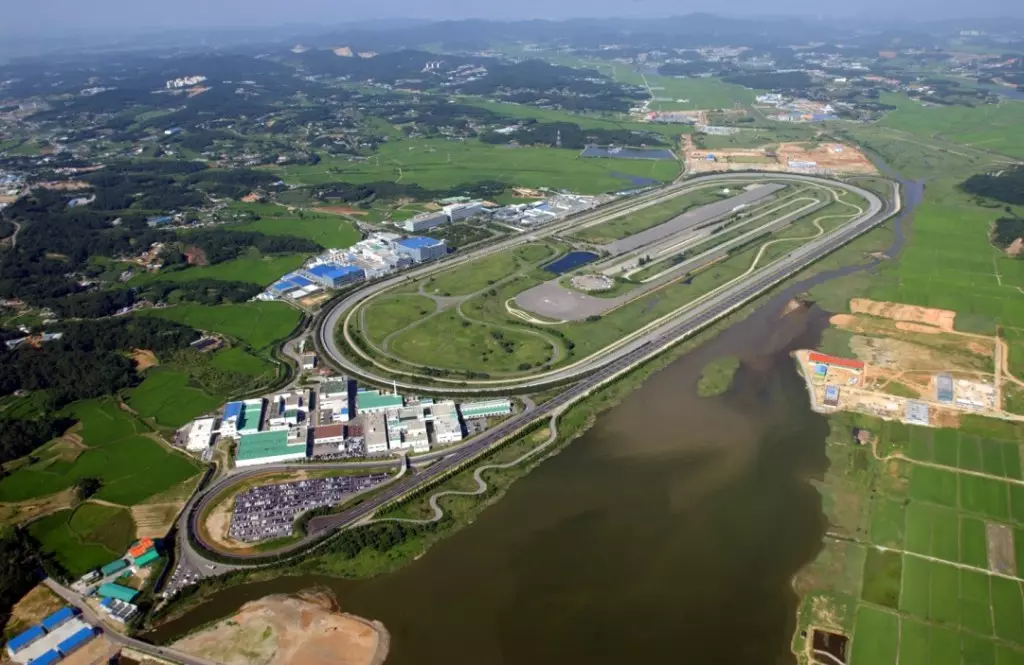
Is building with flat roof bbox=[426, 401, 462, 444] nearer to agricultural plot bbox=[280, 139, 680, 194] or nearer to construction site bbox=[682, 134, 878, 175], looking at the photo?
agricultural plot bbox=[280, 139, 680, 194]

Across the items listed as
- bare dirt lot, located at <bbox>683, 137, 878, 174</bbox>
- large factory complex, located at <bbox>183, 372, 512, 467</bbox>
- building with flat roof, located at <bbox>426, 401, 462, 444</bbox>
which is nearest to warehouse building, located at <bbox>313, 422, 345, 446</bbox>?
large factory complex, located at <bbox>183, 372, 512, 467</bbox>

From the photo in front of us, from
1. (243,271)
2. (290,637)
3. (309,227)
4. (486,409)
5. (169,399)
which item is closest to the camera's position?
(290,637)

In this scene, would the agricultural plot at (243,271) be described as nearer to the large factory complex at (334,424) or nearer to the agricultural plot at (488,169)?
the large factory complex at (334,424)

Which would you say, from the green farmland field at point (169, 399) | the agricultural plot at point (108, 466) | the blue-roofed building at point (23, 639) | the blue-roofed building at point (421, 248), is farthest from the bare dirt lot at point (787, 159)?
the blue-roofed building at point (23, 639)

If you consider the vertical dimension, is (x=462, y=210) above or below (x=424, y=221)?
above

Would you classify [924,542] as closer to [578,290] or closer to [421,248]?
[578,290]

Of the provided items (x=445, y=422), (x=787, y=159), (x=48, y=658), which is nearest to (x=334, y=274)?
(x=445, y=422)

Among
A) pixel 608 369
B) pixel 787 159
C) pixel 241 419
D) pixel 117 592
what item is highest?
pixel 787 159
